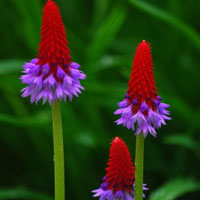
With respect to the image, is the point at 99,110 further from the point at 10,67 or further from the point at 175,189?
the point at 175,189

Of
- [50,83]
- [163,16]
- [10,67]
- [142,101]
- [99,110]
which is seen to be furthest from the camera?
[99,110]

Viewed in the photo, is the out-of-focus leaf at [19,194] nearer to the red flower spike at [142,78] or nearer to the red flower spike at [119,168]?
the red flower spike at [119,168]

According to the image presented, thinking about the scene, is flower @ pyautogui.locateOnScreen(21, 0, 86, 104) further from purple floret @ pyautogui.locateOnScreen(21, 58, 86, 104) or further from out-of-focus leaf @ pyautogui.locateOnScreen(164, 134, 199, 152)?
out-of-focus leaf @ pyautogui.locateOnScreen(164, 134, 199, 152)

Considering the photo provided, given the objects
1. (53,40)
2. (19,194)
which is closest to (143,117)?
(53,40)

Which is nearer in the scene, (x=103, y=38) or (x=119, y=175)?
(x=119, y=175)

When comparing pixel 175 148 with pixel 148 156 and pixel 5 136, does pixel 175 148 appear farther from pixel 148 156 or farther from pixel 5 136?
pixel 5 136

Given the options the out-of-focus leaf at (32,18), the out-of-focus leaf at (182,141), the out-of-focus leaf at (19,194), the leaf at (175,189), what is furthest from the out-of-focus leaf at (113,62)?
the out-of-focus leaf at (19,194)
